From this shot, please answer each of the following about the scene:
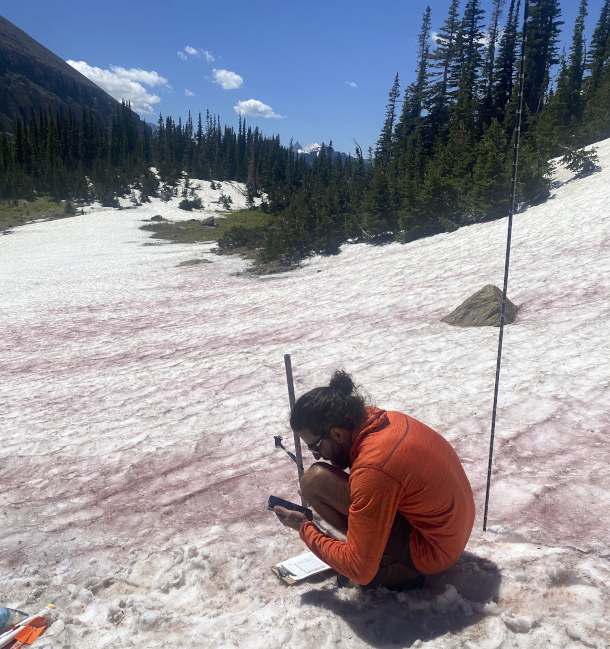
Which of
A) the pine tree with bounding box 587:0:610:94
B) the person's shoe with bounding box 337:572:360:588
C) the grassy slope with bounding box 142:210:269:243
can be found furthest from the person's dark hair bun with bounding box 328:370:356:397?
the pine tree with bounding box 587:0:610:94

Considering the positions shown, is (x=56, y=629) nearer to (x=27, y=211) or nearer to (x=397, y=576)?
(x=397, y=576)

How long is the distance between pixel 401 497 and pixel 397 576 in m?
0.68

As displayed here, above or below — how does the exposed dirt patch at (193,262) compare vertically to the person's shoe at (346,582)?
above

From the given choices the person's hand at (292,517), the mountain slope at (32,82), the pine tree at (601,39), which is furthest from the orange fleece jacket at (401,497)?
the mountain slope at (32,82)

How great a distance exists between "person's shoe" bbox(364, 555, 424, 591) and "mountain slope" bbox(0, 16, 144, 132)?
16432 cm

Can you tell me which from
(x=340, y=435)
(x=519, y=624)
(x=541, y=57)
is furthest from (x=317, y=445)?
(x=541, y=57)

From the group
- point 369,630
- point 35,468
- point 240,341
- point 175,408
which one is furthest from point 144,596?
point 240,341

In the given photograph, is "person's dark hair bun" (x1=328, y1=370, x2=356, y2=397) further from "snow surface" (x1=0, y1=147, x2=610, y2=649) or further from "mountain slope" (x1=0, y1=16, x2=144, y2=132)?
"mountain slope" (x1=0, y1=16, x2=144, y2=132)

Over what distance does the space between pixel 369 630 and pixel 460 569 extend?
2.19 feet

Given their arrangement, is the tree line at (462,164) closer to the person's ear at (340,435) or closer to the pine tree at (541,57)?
the pine tree at (541,57)

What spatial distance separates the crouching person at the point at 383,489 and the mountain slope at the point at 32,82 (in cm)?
16402

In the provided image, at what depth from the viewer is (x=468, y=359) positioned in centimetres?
720

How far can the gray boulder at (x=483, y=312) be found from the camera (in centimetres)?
860

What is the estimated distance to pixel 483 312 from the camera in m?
8.77
